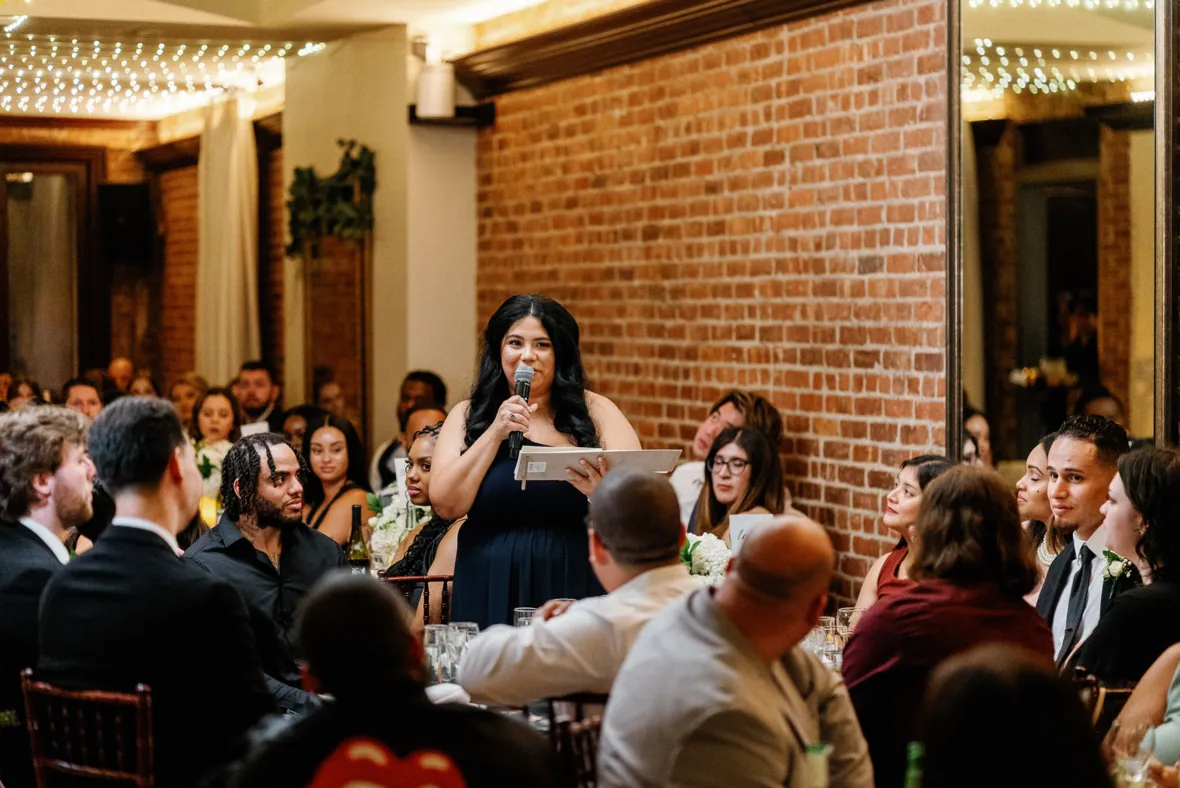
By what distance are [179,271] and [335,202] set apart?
522cm

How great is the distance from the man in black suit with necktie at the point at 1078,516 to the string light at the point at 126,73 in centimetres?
681

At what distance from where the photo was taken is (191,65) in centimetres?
1138

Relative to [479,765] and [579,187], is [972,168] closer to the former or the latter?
[579,187]

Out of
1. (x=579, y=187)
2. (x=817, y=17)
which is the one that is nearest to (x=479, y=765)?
(x=817, y=17)

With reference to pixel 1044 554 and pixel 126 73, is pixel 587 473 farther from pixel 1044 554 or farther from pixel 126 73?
pixel 126 73

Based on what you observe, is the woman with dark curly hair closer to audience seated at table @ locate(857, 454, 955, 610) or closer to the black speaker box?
audience seated at table @ locate(857, 454, 955, 610)

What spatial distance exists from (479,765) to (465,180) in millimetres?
7540

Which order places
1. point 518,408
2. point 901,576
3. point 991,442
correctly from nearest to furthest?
point 518,408 < point 901,576 < point 991,442

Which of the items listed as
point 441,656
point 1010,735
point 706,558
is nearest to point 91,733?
point 441,656

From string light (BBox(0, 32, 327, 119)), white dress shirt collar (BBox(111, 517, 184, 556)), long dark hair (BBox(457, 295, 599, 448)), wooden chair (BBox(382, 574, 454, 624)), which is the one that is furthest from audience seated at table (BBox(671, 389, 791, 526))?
string light (BBox(0, 32, 327, 119))

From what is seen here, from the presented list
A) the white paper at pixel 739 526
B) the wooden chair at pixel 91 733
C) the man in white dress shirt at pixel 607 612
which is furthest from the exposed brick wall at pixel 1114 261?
the wooden chair at pixel 91 733

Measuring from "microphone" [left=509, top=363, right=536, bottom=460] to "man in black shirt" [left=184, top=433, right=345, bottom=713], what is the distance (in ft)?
2.09

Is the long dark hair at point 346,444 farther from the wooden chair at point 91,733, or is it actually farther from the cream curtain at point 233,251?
the cream curtain at point 233,251

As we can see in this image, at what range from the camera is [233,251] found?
12547mm
